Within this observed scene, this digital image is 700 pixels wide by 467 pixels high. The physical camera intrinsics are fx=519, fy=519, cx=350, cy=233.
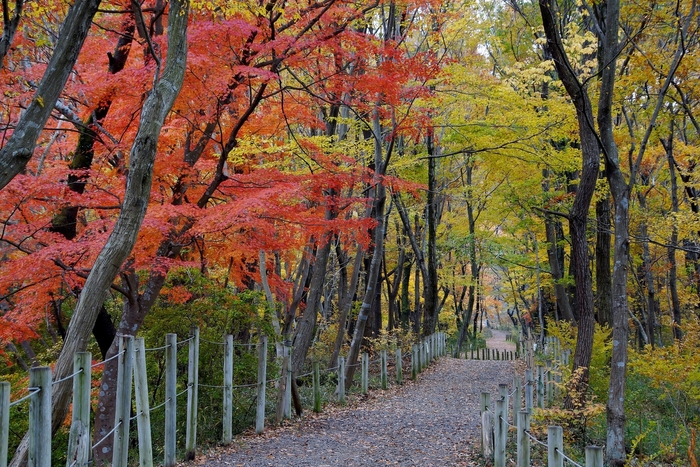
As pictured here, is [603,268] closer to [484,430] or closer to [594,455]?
Result: [484,430]

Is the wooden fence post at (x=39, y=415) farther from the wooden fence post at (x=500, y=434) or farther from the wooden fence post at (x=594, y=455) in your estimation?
the wooden fence post at (x=500, y=434)

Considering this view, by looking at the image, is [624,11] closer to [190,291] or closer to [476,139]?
[476,139]

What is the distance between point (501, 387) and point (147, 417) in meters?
4.35

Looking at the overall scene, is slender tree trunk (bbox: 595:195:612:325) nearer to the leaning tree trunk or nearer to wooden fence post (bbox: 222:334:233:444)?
wooden fence post (bbox: 222:334:233:444)

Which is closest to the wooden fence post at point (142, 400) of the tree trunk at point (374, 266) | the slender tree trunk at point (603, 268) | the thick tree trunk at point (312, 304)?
the thick tree trunk at point (312, 304)

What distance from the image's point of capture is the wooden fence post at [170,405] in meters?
6.41

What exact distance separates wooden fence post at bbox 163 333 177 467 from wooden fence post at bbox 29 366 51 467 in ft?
9.36

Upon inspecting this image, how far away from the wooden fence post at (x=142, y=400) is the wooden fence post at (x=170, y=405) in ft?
1.76

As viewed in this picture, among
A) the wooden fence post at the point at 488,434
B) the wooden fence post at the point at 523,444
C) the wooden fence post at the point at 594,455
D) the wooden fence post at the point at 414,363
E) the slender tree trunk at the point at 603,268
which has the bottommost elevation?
the wooden fence post at the point at 414,363

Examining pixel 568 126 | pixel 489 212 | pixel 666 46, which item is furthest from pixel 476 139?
pixel 489 212

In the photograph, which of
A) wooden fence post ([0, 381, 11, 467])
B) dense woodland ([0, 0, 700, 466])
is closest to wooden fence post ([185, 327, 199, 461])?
dense woodland ([0, 0, 700, 466])

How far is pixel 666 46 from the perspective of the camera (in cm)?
1235

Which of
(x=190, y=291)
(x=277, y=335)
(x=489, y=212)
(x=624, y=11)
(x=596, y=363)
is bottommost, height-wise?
(x=596, y=363)

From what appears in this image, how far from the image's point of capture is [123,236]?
5484mm
